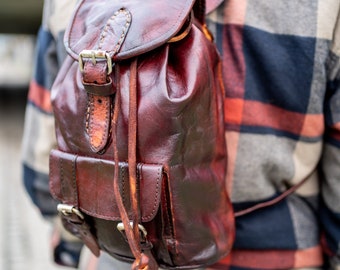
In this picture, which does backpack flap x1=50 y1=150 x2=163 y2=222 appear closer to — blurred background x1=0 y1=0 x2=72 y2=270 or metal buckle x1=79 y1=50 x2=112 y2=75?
metal buckle x1=79 y1=50 x2=112 y2=75

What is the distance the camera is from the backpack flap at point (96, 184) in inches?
33.3

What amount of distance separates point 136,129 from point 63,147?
0.59ft

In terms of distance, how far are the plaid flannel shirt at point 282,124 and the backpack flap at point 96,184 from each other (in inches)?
10.6

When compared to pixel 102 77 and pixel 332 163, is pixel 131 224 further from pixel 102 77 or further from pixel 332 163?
pixel 332 163

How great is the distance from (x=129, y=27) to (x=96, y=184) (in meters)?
0.27

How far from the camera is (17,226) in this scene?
3.51 meters

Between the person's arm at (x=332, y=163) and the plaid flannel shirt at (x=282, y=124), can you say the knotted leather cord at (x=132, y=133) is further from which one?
the person's arm at (x=332, y=163)

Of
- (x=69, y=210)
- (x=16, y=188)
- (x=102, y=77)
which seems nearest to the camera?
(x=102, y=77)

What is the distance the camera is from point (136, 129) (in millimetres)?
842

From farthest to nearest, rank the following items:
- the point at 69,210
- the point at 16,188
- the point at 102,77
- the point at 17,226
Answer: the point at 16,188 < the point at 17,226 < the point at 69,210 < the point at 102,77

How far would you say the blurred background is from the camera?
3.12 meters

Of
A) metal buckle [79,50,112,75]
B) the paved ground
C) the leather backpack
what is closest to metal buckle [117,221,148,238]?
the leather backpack

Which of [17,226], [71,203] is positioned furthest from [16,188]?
[71,203]

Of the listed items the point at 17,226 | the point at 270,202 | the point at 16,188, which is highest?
the point at 270,202
